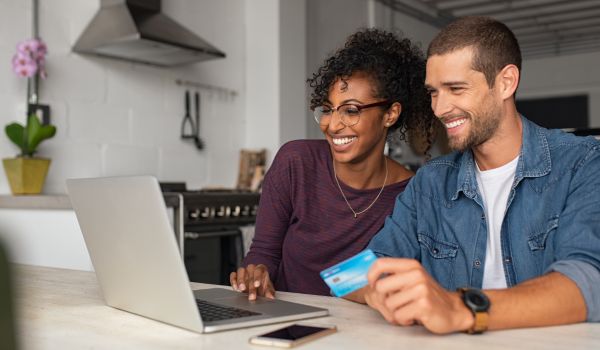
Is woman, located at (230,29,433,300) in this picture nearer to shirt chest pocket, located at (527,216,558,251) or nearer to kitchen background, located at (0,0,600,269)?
shirt chest pocket, located at (527,216,558,251)

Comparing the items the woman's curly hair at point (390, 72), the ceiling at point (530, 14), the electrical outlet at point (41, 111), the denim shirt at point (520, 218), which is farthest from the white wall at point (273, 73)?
the denim shirt at point (520, 218)

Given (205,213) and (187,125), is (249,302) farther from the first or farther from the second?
(187,125)

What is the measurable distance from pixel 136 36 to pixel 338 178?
1550mm

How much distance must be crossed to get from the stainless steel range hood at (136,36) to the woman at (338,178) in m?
1.46

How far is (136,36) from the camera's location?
3.01m

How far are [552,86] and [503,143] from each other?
7842 millimetres

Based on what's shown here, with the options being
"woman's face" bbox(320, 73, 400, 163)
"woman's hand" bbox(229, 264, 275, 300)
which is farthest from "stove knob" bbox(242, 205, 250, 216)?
"woman's hand" bbox(229, 264, 275, 300)

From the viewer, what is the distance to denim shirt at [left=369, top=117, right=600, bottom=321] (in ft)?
3.93

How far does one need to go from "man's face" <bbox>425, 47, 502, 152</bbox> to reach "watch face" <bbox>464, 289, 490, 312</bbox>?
504 mm

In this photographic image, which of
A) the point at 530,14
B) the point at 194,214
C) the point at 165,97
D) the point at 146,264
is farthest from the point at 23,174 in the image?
the point at 530,14

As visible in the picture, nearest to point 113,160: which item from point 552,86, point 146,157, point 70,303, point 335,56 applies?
point 146,157

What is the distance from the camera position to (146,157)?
3574 millimetres

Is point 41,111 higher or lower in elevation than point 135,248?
higher

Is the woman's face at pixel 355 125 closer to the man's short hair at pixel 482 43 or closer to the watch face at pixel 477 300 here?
the man's short hair at pixel 482 43
